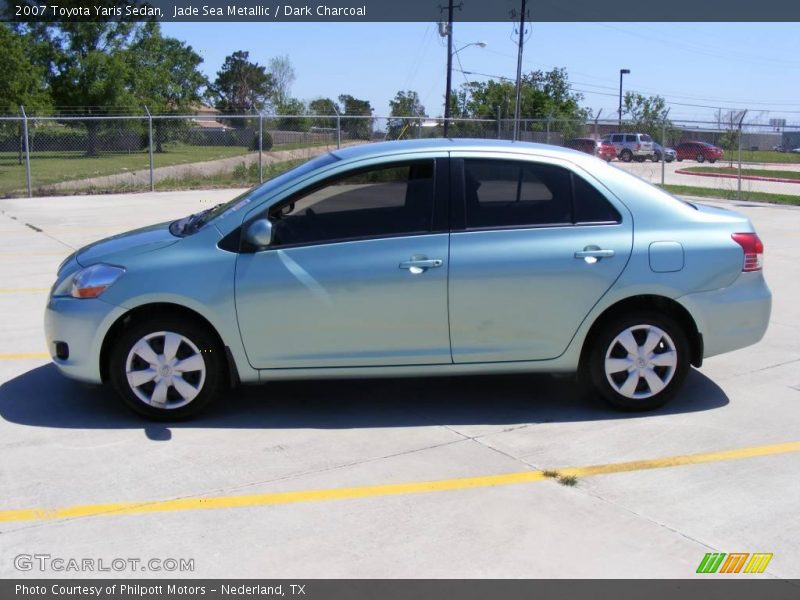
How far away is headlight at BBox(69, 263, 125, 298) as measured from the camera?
544 cm

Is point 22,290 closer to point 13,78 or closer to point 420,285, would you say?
point 420,285

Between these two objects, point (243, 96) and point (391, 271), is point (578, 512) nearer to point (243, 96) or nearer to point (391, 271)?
point (391, 271)

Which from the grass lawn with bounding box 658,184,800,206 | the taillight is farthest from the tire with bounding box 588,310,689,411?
the grass lawn with bounding box 658,184,800,206

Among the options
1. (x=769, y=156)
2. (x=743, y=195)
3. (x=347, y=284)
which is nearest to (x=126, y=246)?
(x=347, y=284)

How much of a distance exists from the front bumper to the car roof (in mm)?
1769

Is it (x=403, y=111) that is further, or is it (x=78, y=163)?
(x=403, y=111)

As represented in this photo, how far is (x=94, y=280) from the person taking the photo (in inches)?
216

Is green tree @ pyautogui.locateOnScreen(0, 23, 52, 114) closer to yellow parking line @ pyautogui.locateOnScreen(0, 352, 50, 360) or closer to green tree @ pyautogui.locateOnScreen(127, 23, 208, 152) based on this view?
green tree @ pyautogui.locateOnScreen(127, 23, 208, 152)

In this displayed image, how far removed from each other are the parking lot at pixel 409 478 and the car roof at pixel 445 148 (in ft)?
5.42

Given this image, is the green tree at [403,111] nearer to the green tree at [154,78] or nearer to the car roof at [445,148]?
the green tree at [154,78]

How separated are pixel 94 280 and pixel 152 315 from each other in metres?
0.43

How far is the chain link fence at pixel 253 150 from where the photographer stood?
80.1 feet
